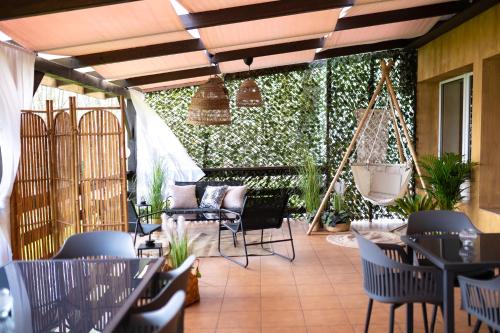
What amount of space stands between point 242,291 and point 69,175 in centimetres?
211

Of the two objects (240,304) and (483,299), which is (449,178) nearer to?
(240,304)

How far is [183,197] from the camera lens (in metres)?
7.10

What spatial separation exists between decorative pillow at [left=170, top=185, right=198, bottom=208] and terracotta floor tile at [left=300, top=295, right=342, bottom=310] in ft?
10.1

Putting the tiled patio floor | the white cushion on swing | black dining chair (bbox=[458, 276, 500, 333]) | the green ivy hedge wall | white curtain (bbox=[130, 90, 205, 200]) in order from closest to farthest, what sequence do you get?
black dining chair (bbox=[458, 276, 500, 333]) < the tiled patio floor < the white cushion on swing < white curtain (bbox=[130, 90, 205, 200]) < the green ivy hedge wall

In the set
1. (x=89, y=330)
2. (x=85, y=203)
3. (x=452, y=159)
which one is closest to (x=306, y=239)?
(x=452, y=159)

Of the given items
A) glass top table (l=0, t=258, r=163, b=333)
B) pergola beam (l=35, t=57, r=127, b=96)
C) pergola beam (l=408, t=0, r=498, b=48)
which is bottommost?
glass top table (l=0, t=258, r=163, b=333)

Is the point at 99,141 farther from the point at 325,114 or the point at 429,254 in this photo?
the point at 325,114

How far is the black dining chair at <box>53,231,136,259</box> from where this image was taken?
317 centimetres

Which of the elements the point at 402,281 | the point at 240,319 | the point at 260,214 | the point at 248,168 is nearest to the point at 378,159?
the point at 248,168

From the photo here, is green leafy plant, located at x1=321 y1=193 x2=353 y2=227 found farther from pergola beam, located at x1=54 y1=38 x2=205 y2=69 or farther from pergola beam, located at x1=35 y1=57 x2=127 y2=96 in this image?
pergola beam, located at x1=35 y1=57 x2=127 y2=96

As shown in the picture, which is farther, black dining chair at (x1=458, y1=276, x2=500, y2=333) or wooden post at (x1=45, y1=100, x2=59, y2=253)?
wooden post at (x1=45, y1=100, x2=59, y2=253)

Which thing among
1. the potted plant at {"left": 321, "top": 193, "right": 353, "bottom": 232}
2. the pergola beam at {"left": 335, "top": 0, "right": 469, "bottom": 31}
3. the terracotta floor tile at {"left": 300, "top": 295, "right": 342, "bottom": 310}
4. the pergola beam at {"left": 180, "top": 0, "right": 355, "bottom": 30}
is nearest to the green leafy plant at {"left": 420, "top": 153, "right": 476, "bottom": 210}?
the potted plant at {"left": 321, "top": 193, "right": 353, "bottom": 232}

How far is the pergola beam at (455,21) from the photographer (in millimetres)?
5335

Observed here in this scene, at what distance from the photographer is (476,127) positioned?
5.84m
